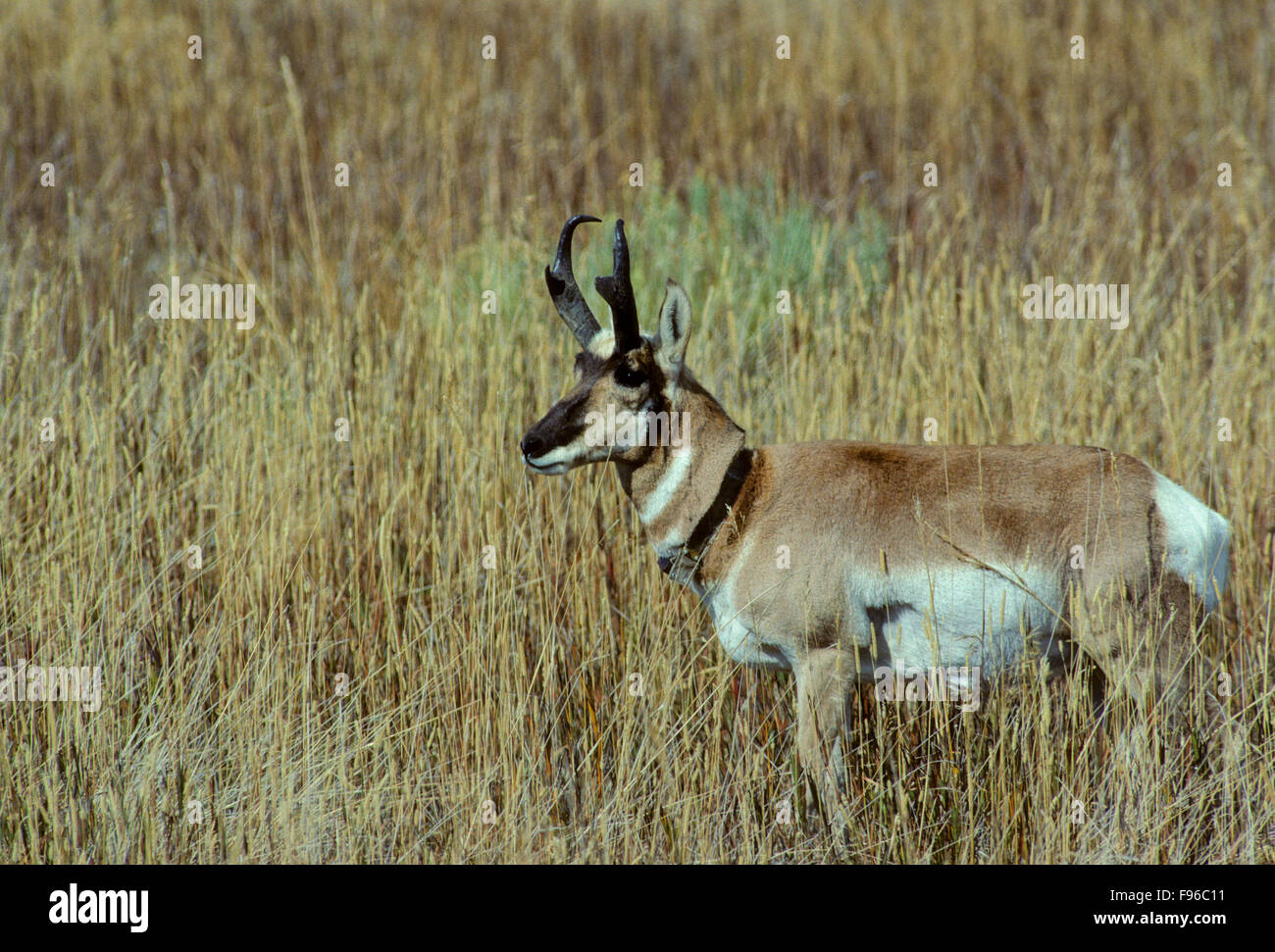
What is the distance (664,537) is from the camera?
13.3 ft

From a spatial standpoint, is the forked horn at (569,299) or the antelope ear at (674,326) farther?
the forked horn at (569,299)

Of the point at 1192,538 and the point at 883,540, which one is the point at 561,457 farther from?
the point at 1192,538

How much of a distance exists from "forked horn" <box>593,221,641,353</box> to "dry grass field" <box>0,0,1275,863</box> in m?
0.97

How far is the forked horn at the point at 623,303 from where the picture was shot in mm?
3689

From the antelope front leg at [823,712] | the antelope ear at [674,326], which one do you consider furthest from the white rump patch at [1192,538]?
the antelope ear at [674,326]

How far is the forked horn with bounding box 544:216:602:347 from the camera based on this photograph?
398cm

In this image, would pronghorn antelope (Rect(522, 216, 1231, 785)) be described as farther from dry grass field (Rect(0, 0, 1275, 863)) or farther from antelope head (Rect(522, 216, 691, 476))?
dry grass field (Rect(0, 0, 1275, 863))

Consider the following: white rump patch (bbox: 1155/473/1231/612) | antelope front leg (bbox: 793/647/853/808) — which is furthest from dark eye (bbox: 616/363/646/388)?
white rump patch (bbox: 1155/473/1231/612)

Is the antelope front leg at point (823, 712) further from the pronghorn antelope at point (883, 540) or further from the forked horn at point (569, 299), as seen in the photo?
the forked horn at point (569, 299)

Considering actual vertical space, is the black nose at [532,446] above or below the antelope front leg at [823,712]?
above

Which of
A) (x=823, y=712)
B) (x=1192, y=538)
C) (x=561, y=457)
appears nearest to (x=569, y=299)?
(x=561, y=457)

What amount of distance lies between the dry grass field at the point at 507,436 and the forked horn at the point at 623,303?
97 cm

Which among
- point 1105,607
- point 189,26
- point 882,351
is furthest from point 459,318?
point 189,26
